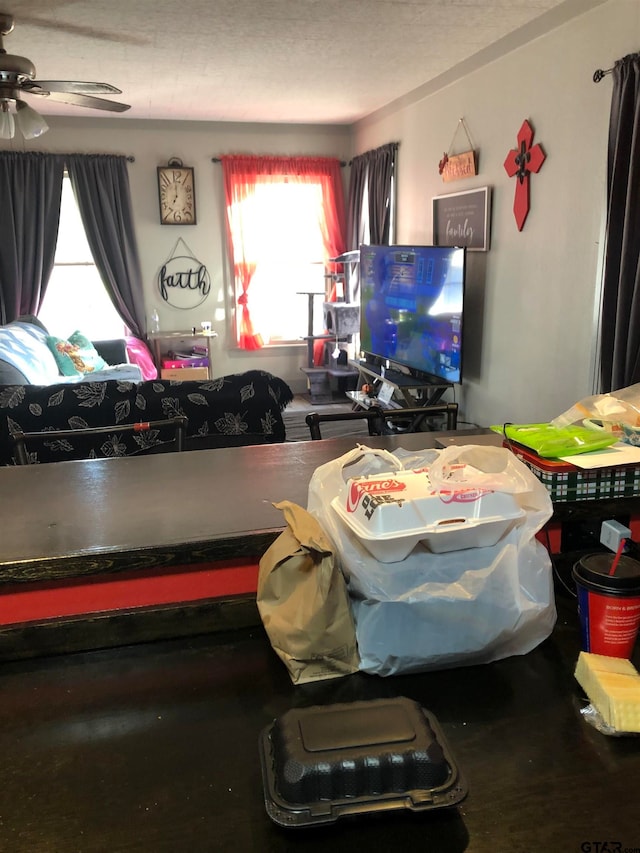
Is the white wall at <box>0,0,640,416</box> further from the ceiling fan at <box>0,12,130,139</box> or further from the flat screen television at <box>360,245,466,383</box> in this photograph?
the ceiling fan at <box>0,12,130,139</box>

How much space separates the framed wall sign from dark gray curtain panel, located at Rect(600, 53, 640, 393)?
1082 millimetres

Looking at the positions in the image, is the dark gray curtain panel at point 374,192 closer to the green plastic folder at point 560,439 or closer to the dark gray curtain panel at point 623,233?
the dark gray curtain panel at point 623,233

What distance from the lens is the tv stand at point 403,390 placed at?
4.20 metres

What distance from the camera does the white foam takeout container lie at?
0.92 m

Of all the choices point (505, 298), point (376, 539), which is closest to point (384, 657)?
point (376, 539)

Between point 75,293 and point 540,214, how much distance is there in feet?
13.8

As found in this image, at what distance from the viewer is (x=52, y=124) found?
18.1 feet

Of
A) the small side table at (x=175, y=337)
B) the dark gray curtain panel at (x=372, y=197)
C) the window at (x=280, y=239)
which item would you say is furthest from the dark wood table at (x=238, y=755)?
the window at (x=280, y=239)

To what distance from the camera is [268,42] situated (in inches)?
135

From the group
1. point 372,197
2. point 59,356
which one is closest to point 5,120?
point 59,356

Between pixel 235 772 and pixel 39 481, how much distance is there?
867mm

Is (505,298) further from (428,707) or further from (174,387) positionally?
(428,707)

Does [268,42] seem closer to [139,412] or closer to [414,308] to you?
[414,308]

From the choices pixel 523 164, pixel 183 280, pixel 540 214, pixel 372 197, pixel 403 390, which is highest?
pixel 372 197
